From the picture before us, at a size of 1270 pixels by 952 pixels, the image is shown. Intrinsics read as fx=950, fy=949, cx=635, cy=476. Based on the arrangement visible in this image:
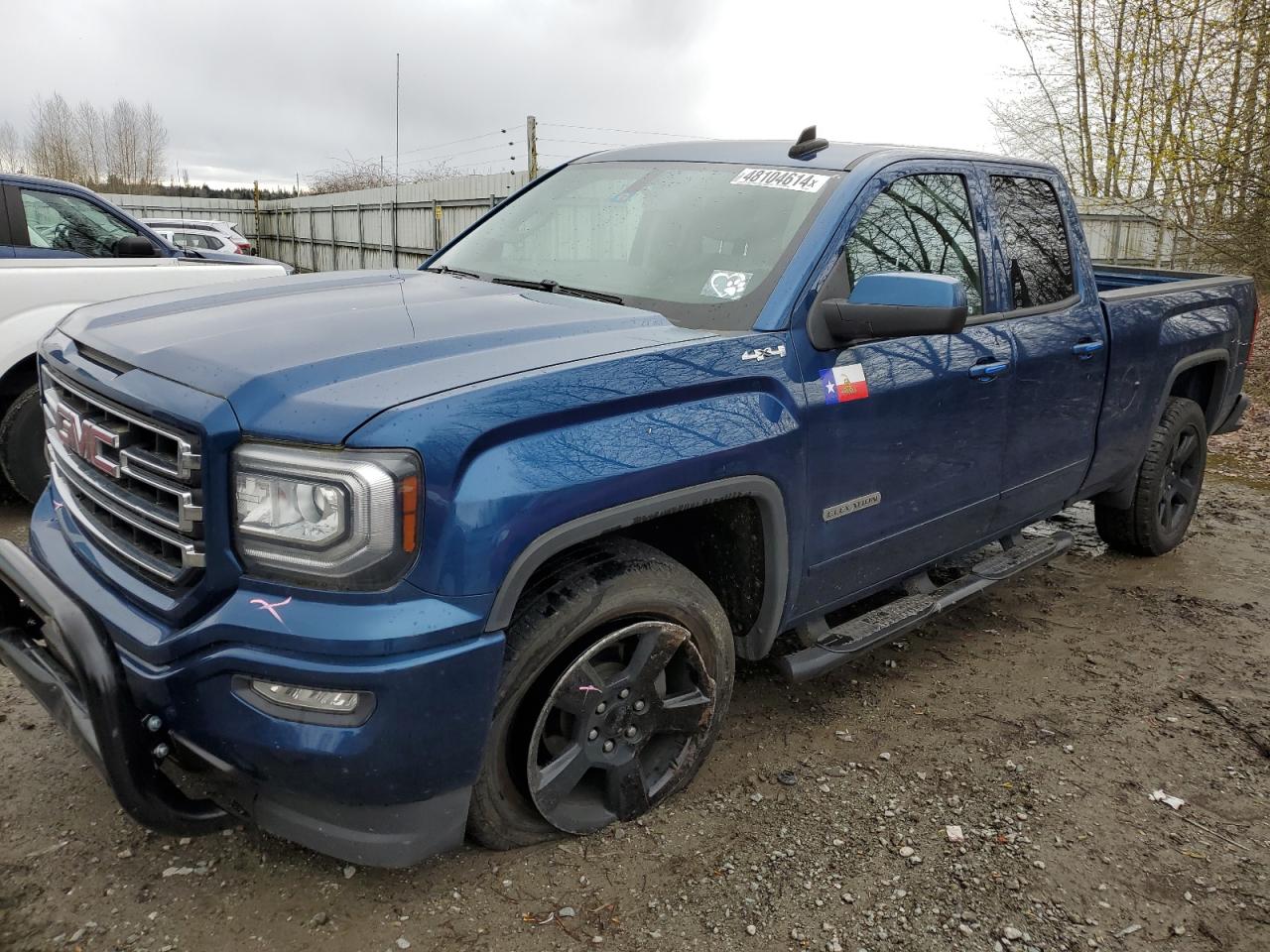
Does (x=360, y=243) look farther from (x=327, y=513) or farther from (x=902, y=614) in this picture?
(x=327, y=513)

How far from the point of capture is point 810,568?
2875 millimetres

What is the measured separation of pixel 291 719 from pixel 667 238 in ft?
6.23

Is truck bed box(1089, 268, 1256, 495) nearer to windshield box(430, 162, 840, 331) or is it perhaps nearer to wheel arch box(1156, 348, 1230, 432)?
wheel arch box(1156, 348, 1230, 432)

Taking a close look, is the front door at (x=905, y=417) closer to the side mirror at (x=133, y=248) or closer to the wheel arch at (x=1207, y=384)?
the wheel arch at (x=1207, y=384)

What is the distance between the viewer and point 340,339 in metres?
2.27

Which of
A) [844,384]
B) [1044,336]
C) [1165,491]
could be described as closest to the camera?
[844,384]

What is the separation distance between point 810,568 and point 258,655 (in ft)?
5.27

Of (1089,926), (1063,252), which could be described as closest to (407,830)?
(1089,926)

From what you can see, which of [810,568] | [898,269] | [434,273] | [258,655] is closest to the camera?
[258,655]

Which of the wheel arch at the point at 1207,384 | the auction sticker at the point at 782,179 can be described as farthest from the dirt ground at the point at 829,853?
the wheel arch at the point at 1207,384

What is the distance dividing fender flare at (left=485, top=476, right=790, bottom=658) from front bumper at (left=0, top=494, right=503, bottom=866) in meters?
0.13

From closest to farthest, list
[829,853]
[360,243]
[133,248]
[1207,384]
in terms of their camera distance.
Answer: [829,853], [1207,384], [133,248], [360,243]

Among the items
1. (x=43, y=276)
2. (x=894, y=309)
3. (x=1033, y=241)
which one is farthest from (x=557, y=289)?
(x=43, y=276)

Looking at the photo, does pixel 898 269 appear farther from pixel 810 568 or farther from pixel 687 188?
pixel 810 568
